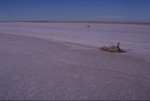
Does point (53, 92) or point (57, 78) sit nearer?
point (53, 92)

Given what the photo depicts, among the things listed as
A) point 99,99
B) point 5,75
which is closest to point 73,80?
point 99,99

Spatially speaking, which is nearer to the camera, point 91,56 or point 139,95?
point 139,95

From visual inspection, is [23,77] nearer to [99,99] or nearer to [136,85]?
[99,99]

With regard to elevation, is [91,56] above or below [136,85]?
below

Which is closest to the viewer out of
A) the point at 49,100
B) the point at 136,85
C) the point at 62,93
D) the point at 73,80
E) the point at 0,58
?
the point at 49,100

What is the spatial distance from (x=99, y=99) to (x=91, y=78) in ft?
4.82

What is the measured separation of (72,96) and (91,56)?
465 cm

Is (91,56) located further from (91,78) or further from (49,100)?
(49,100)

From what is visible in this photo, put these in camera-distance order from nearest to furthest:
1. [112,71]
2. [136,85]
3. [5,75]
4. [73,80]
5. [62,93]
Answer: [62,93], [136,85], [73,80], [5,75], [112,71]

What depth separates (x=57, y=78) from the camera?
5.93m

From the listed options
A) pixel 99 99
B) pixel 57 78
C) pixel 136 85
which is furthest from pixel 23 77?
pixel 136 85

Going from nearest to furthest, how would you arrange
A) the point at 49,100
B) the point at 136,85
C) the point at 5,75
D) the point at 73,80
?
the point at 49,100 < the point at 136,85 < the point at 73,80 < the point at 5,75

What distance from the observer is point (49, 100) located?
4402 mm


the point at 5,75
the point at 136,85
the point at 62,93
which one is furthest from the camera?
the point at 5,75
